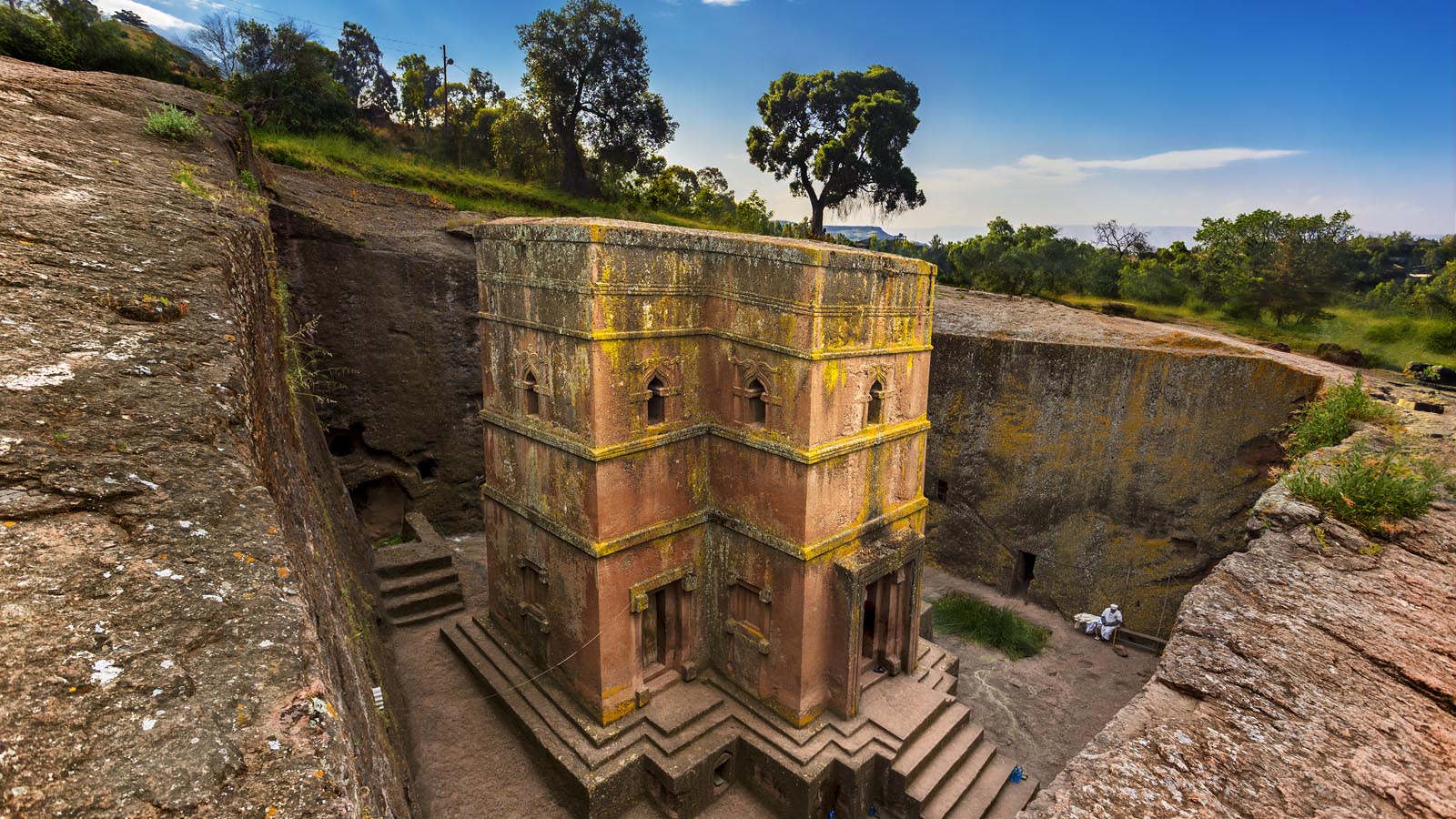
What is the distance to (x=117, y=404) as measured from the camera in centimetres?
260

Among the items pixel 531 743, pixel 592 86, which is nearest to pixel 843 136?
pixel 592 86

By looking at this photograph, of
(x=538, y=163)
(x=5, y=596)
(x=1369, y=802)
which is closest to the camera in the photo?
(x=5, y=596)

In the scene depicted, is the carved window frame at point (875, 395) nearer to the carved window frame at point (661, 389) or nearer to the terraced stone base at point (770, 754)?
the carved window frame at point (661, 389)

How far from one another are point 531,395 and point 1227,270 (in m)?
23.0

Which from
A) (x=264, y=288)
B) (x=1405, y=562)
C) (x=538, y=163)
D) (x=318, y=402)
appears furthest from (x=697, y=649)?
(x=538, y=163)

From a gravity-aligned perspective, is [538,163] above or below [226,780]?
above

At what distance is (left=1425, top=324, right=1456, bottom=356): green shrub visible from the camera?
15.8m

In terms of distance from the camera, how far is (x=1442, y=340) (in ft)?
52.2

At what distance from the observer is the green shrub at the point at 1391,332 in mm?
16750

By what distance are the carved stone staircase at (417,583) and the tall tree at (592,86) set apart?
15.5 metres

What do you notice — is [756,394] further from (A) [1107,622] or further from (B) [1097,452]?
(A) [1107,622]

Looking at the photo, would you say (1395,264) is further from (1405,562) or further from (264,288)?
(264,288)

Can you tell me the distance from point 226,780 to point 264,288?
19.5 ft

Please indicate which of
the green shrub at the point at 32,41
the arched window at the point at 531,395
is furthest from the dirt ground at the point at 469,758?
the green shrub at the point at 32,41
